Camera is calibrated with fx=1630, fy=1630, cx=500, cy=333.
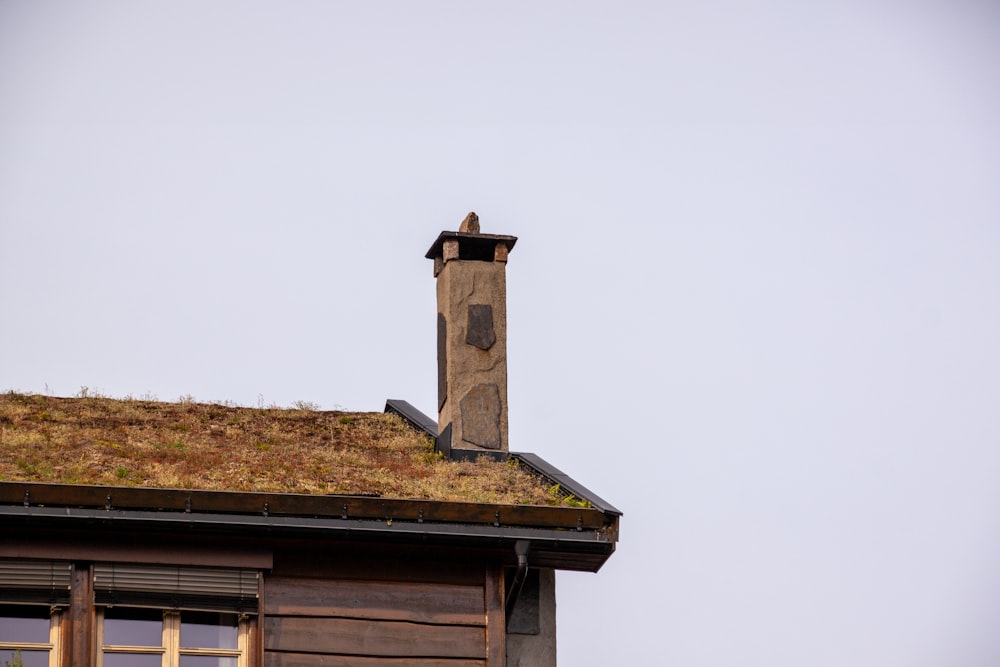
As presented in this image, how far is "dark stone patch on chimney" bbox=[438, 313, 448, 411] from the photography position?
53.3ft

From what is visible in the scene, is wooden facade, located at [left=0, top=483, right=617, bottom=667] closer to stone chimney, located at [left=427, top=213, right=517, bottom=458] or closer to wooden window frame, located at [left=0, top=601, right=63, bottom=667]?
wooden window frame, located at [left=0, top=601, right=63, bottom=667]

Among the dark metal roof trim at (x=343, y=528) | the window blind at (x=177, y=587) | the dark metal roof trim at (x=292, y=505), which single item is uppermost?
Result: the dark metal roof trim at (x=292, y=505)

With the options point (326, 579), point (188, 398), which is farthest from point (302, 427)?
point (326, 579)

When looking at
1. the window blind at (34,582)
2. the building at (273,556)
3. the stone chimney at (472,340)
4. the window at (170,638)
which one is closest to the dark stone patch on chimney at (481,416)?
the stone chimney at (472,340)

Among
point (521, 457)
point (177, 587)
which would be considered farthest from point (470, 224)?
point (177, 587)

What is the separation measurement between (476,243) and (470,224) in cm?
25

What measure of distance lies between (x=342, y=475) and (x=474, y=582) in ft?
5.08

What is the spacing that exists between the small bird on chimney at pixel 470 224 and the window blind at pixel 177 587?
460 cm

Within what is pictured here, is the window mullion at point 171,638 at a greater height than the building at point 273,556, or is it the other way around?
the building at point 273,556

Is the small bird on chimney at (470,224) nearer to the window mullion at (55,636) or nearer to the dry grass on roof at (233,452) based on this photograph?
the dry grass on roof at (233,452)

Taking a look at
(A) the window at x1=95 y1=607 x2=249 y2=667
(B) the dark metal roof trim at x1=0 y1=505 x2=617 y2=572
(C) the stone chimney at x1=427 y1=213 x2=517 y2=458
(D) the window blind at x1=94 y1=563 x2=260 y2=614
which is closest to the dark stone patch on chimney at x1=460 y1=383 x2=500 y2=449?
(C) the stone chimney at x1=427 y1=213 x2=517 y2=458

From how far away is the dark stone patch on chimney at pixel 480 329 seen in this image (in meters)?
16.1

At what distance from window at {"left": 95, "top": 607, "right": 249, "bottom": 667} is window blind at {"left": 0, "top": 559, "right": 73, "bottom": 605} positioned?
0.38m

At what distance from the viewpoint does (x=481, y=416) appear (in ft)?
Answer: 51.9
